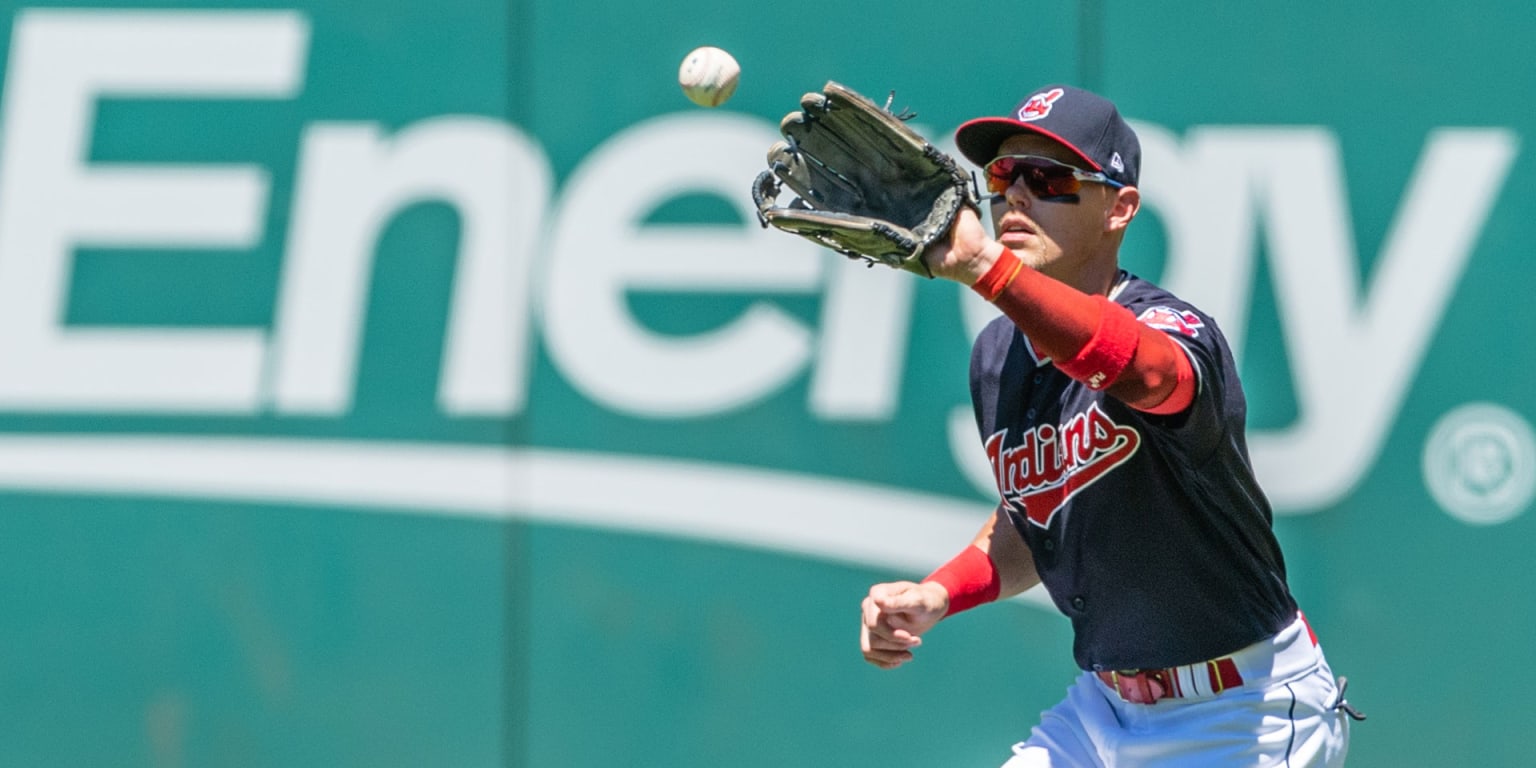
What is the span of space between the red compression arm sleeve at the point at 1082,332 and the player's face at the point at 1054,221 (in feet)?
1.43

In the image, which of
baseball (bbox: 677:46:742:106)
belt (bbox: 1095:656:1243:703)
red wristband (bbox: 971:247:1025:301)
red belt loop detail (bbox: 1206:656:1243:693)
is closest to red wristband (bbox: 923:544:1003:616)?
belt (bbox: 1095:656:1243:703)

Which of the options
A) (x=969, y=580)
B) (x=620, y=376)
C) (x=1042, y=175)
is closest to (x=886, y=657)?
(x=969, y=580)

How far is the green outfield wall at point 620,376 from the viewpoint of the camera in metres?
4.35

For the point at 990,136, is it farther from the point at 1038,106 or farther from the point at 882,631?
the point at 882,631

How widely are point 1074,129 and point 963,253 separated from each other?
0.57m

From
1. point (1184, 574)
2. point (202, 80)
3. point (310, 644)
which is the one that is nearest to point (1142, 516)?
point (1184, 574)

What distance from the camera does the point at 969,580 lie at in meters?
2.94

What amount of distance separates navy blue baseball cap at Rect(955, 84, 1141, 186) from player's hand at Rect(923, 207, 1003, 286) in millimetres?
480

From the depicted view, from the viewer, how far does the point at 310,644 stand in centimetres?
444

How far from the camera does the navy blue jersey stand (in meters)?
2.62

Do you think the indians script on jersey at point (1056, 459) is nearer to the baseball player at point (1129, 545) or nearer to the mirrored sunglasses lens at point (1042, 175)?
the baseball player at point (1129, 545)

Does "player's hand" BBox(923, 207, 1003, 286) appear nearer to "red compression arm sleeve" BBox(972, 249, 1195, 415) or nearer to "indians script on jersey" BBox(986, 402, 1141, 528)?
"red compression arm sleeve" BBox(972, 249, 1195, 415)

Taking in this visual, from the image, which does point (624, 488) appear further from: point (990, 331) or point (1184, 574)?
point (1184, 574)

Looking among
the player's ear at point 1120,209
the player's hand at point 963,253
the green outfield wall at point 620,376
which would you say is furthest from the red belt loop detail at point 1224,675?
the green outfield wall at point 620,376
